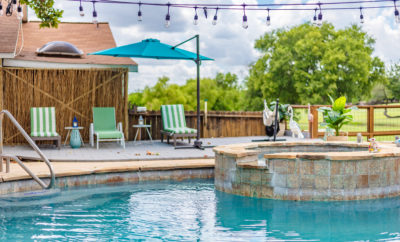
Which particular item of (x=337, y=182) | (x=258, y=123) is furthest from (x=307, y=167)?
(x=258, y=123)

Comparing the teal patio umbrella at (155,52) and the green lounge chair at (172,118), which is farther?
the green lounge chair at (172,118)

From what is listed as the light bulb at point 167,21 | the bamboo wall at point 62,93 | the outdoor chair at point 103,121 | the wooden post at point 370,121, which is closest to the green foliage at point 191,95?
the wooden post at point 370,121

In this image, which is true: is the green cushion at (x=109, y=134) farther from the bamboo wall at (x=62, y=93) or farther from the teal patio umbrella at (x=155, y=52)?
the teal patio umbrella at (x=155, y=52)

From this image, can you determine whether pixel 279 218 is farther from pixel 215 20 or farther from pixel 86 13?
pixel 86 13

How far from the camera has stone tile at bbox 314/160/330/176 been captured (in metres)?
6.32

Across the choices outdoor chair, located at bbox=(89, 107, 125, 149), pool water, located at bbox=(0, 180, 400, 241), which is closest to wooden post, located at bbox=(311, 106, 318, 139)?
outdoor chair, located at bbox=(89, 107, 125, 149)

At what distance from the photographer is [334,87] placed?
3212 cm

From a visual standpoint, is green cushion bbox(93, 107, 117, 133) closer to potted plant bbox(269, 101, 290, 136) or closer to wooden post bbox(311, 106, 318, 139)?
potted plant bbox(269, 101, 290, 136)

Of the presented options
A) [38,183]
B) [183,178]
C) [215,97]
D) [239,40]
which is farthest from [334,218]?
[215,97]

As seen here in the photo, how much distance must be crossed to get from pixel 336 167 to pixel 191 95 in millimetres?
53925

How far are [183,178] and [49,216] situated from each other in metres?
2.90

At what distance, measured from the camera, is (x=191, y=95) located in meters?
60.0

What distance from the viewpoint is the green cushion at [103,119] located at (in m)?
11.5

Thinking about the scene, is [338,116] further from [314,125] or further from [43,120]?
[43,120]
